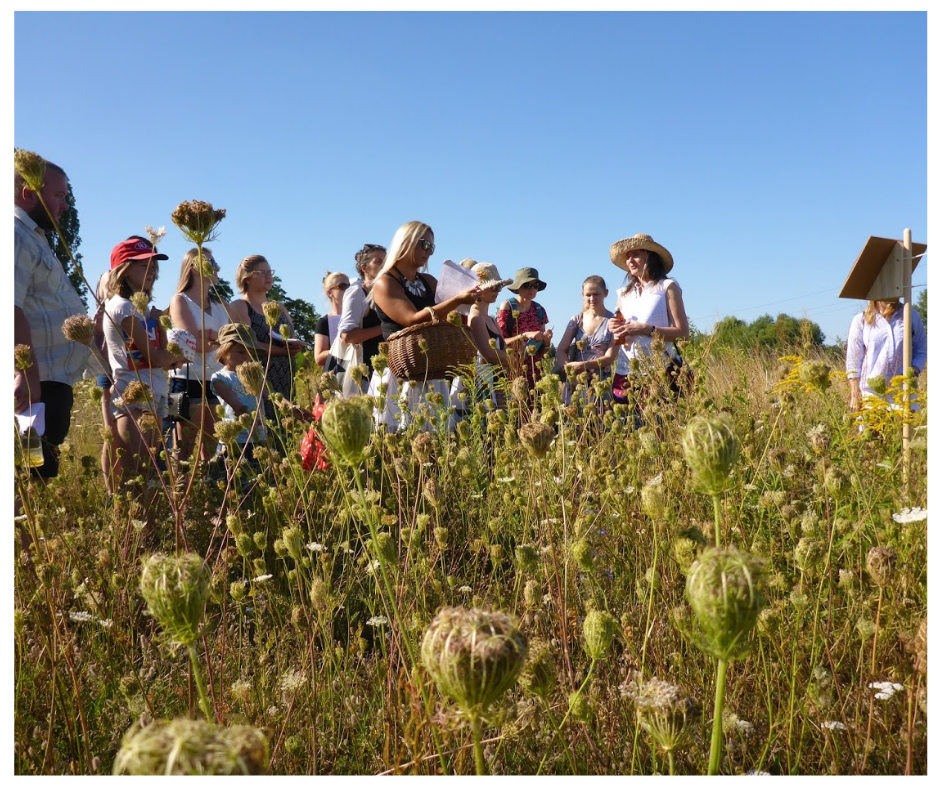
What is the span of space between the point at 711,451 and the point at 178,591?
76 cm

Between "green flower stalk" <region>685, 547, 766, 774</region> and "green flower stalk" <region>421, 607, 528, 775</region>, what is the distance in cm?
23

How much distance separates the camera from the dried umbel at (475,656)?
29.5 inches

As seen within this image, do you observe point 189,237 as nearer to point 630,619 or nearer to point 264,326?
point 630,619

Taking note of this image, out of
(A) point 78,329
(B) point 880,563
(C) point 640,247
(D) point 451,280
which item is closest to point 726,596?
(B) point 880,563

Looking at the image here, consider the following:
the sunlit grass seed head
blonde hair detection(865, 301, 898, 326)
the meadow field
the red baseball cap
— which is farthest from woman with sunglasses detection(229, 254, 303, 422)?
blonde hair detection(865, 301, 898, 326)

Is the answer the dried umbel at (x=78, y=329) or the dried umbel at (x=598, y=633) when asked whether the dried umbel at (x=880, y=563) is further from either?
the dried umbel at (x=78, y=329)

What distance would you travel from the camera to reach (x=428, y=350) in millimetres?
3225

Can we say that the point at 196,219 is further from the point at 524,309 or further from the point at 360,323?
the point at 524,309

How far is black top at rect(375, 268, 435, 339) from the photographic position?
3545 millimetres

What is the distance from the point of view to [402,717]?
4.84 ft
